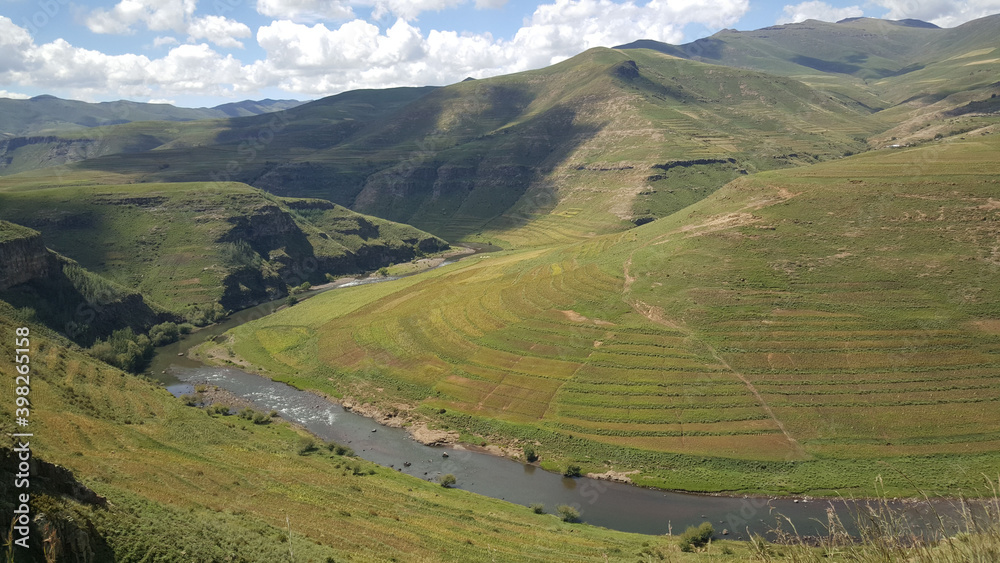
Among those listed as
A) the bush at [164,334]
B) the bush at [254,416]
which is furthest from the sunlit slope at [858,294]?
the bush at [164,334]

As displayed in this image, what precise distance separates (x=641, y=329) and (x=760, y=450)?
29622 millimetres

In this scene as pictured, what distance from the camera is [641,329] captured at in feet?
316

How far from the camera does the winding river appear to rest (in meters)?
61.6

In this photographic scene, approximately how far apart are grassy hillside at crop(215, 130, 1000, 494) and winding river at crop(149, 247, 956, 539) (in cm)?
306

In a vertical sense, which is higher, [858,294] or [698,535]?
[858,294]

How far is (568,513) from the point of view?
6297cm

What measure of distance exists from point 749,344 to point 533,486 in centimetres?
4293

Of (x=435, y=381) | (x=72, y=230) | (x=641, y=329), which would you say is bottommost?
(x=435, y=381)

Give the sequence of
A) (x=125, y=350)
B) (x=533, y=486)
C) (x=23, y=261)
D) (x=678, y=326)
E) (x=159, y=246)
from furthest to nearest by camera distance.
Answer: (x=159, y=246) < (x=23, y=261) < (x=125, y=350) < (x=678, y=326) < (x=533, y=486)

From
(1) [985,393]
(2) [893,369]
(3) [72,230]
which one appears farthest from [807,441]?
(3) [72,230]

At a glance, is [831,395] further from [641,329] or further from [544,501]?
[544,501]

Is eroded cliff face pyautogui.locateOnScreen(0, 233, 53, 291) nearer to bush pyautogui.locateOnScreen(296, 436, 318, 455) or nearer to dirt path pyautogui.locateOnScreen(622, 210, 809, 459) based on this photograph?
bush pyautogui.locateOnScreen(296, 436, 318, 455)

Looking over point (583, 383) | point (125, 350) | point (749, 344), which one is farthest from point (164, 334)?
point (749, 344)

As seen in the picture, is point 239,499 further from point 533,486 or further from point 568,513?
point 533,486
